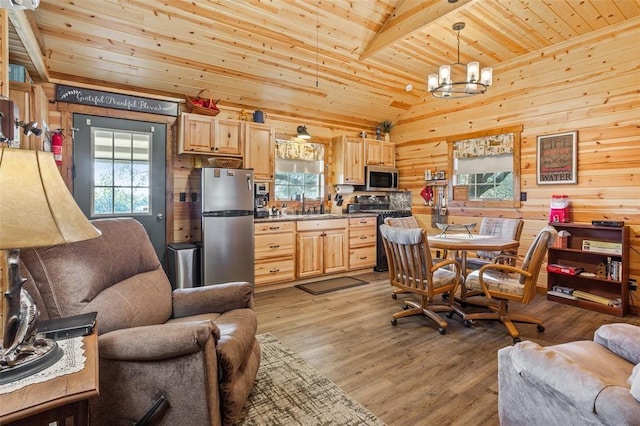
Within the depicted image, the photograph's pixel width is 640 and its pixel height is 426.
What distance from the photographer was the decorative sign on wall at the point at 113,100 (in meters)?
3.74

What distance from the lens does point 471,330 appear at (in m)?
3.21

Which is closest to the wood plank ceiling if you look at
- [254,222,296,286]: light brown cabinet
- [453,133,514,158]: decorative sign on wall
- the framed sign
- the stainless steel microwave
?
[453,133,514,158]: decorative sign on wall

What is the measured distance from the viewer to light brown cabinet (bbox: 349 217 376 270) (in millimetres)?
5359

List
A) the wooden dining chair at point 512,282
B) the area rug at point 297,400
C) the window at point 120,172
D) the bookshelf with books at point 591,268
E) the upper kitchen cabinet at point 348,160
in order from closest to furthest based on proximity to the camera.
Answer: the area rug at point 297,400
the wooden dining chair at point 512,282
the bookshelf with books at point 591,268
the window at point 120,172
the upper kitchen cabinet at point 348,160

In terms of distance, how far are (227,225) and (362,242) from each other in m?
2.22

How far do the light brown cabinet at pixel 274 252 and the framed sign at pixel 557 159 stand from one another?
3.33 meters

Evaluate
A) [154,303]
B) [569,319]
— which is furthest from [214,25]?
[569,319]

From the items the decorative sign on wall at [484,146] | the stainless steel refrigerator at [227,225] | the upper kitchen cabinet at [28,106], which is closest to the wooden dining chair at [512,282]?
the decorative sign on wall at [484,146]

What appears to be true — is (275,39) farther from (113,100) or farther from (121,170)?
(121,170)

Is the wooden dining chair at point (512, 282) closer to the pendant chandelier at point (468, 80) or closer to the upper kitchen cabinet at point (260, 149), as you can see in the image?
the pendant chandelier at point (468, 80)

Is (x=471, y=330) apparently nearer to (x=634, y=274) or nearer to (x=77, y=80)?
(x=634, y=274)

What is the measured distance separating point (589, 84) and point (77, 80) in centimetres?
582

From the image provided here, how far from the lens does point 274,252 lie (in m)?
4.62

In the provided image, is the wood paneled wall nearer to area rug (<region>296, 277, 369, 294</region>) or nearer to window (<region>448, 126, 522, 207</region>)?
window (<region>448, 126, 522, 207</region>)
